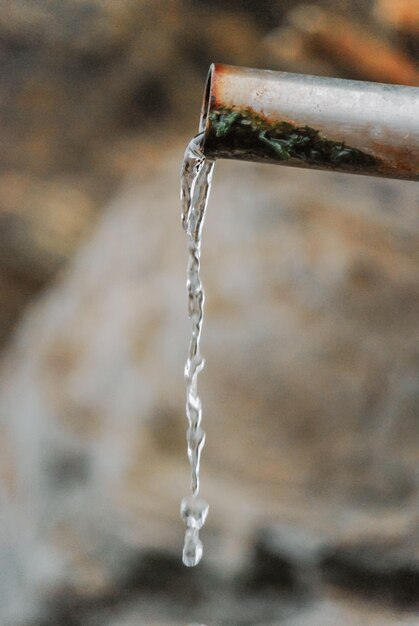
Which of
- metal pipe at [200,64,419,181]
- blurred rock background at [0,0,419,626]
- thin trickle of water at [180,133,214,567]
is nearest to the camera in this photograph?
metal pipe at [200,64,419,181]

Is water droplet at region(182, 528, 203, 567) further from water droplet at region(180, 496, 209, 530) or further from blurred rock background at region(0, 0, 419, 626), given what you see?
blurred rock background at region(0, 0, 419, 626)

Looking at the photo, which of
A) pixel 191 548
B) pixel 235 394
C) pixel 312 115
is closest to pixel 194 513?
pixel 191 548

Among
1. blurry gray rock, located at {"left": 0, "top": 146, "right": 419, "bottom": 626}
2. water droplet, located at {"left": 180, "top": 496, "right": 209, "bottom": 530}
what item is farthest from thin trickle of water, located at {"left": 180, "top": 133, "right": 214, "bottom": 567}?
blurry gray rock, located at {"left": 0, "top": 146, "right": 419, "bottom": 626}

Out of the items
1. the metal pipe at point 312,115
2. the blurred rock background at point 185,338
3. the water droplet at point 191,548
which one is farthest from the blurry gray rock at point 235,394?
the metal pipe at point 312,115

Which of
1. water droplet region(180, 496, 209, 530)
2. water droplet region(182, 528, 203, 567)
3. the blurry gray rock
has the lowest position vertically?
water droplet region(182, 528, 203, 567)

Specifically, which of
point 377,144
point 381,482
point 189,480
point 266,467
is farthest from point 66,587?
point 377,144

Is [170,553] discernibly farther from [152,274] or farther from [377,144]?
[377,144]

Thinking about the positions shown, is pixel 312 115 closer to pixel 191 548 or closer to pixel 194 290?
pixel 194 290
